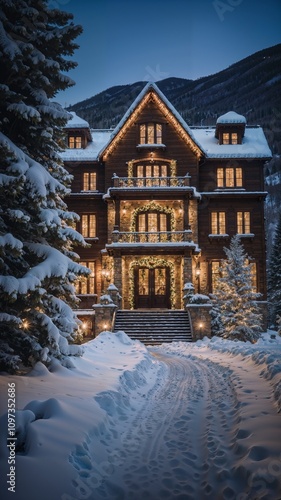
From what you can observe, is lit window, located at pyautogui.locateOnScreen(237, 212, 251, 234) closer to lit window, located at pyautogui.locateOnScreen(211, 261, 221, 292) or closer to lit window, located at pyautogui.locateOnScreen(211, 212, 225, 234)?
lit window, located at pyautogui.locateOnScreen(211, 212, 225, 234)

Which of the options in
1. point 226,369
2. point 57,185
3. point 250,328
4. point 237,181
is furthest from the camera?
point 237,181

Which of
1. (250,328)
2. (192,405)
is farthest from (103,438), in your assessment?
(250,328)

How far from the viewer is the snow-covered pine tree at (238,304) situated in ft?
69.8

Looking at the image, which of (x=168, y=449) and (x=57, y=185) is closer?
(x=168, y=449)

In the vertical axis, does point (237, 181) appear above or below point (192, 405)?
above

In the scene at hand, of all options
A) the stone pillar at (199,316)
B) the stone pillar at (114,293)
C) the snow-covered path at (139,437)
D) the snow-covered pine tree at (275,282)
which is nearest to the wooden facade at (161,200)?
the stone pillar at (114,293)

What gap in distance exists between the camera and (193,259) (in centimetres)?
2733

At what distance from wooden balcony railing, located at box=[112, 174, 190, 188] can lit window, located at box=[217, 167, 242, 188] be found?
362 cm

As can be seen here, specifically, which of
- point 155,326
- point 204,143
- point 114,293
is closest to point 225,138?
point 204,143

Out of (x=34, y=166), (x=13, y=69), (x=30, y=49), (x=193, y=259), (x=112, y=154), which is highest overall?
(x=112, y=154)

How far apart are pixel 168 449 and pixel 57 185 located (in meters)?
6.06

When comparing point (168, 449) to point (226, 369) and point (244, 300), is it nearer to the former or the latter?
point (226, 369)

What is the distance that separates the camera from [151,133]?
28844 mm

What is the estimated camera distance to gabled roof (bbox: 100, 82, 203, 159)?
91.6 feet
